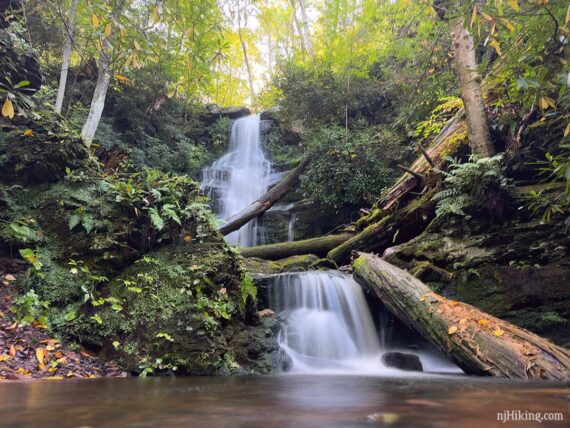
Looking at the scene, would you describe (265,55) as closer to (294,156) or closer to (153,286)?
(294,156)

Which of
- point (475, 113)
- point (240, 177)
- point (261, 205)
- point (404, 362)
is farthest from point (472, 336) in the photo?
point (240, 177)

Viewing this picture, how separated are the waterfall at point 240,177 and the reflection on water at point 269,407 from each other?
9.90 m

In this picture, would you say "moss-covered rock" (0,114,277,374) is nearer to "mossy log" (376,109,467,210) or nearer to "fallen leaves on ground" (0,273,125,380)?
"fallen leaves on ground" (0,273,125,380)

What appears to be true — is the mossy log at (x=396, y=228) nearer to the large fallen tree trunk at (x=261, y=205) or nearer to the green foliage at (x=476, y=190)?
the green foliage at (x=476, y=190)

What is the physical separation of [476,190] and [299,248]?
4.85 m

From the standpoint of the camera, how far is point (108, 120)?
14477 millimetres

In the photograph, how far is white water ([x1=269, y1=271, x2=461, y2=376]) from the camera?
5861 millimetres

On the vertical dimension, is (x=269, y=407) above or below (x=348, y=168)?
below

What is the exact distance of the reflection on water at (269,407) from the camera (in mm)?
1644

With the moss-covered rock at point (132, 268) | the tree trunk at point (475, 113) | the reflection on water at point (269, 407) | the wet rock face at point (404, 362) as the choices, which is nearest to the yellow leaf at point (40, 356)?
the moss-covered rock at point (132, 268)

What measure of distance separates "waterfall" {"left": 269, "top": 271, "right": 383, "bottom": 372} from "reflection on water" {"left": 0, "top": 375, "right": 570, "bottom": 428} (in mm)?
3127

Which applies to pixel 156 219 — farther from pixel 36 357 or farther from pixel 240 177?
pixel 240 177

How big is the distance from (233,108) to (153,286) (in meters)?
16.9

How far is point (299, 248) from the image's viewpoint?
1010cm
